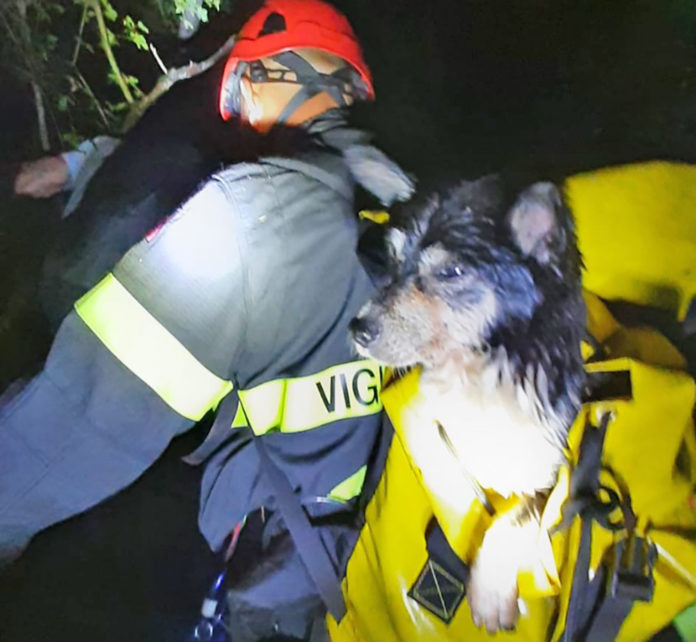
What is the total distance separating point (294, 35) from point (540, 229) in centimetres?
28

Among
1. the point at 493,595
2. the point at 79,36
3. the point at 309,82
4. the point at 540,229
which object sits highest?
the point at 79,36

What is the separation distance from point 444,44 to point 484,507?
420 mm

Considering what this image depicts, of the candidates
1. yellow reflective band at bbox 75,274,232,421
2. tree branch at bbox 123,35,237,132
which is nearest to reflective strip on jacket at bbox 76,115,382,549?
yellow reflective band at bbox 75,274,232,421

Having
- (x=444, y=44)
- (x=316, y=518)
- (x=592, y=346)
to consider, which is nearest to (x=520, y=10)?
(x=444, y=44)

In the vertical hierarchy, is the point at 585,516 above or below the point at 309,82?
below

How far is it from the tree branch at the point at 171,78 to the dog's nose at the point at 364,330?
0.27 m

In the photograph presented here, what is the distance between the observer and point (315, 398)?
32.8 inches

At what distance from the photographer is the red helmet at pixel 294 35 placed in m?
0.76

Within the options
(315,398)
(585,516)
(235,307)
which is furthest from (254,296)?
(585,516)

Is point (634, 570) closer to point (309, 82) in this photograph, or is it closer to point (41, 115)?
point (309, 82)

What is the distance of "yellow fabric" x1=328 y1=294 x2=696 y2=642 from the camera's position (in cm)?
72

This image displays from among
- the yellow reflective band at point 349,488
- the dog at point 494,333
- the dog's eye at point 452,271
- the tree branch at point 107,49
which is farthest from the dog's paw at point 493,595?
the tree branch at point 107,49

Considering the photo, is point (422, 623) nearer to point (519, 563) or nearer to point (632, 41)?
point (519, 563)

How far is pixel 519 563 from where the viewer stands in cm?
76
